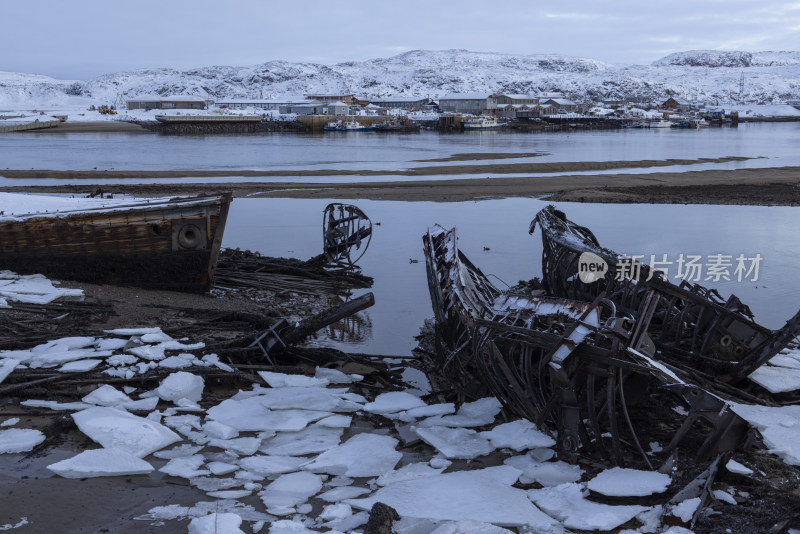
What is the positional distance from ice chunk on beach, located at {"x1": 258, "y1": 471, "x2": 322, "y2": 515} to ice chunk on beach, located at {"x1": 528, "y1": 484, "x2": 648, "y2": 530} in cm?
160

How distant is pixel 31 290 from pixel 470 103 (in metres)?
113

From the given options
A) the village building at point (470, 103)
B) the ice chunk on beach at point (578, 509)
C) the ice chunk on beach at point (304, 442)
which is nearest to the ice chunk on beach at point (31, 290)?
the ice chunk on beach at point (304, 442)

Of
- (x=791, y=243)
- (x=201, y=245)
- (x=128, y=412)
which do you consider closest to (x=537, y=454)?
(x=128, y=412)

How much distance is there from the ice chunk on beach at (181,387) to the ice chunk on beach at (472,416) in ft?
7.24

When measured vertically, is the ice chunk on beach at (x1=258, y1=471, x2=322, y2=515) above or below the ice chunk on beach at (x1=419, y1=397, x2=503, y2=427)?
below

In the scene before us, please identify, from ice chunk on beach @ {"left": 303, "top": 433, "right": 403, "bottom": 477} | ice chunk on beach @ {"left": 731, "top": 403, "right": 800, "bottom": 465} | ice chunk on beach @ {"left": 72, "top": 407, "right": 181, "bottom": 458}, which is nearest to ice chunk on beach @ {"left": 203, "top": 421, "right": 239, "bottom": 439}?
ice chunk on beach @ {"left": 72, "top": 407, "right": 181, "bottom": 458}

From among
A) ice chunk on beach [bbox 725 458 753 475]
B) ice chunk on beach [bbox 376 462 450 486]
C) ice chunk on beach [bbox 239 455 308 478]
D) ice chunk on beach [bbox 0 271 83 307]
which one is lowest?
ice chunk on beach [bbox 376 462 450 486]

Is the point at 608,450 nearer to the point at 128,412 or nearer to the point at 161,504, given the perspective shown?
the point at 161,504

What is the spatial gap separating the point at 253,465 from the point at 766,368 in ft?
18.7

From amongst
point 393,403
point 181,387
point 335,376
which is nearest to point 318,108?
point 335,376

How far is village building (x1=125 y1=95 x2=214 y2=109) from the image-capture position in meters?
118

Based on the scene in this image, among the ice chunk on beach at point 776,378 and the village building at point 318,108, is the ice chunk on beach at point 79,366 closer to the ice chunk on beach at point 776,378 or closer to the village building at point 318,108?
the ice chunk on beach at point 776,378

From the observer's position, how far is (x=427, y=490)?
17.0 ft

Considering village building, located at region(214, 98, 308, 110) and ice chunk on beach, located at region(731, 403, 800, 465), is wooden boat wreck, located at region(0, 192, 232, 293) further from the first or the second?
village building, located at region(214, 98, 308, 110)
